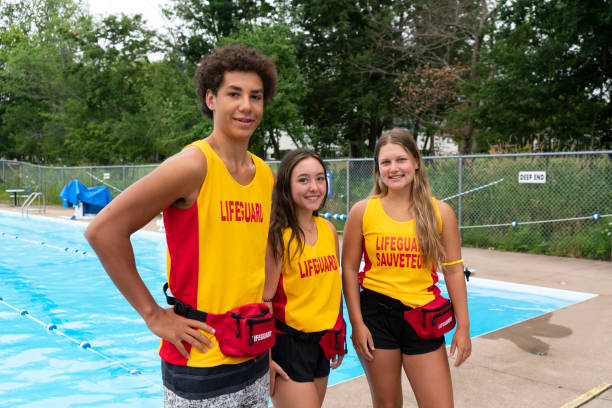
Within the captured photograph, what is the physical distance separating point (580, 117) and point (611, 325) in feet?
36.9

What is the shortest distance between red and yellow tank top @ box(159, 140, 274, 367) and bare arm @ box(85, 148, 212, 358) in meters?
0.04

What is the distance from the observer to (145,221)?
1.80 metres

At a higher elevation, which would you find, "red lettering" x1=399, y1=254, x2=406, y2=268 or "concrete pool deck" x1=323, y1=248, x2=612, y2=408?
"red lettering" x1=399, y1=254, x2=406, y2=268

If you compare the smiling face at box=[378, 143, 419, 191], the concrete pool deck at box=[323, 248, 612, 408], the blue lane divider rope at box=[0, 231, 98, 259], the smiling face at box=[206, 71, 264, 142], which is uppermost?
the smiling face at box=[206, 71, 264, 142]

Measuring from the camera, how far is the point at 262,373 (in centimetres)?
216

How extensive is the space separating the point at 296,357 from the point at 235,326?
0.77 metres

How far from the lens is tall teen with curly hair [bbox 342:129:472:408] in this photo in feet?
9.00

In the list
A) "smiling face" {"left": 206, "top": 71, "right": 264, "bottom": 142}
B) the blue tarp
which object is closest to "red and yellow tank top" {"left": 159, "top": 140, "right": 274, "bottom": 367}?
"smiling face" {"left": 206, "top": 71, "right": 264, "bottom": 142}

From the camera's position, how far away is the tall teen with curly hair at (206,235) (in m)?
1.76

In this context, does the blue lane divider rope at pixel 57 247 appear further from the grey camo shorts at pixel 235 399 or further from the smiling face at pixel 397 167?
the grey camo shorts at pixel 235 399

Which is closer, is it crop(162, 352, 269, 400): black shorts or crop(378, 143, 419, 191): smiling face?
crop(162, 352, 269, 400): black shorts

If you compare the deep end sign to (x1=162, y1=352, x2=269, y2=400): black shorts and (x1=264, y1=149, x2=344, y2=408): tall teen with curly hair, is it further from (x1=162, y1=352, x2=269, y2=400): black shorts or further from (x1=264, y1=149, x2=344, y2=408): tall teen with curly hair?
(x1=162, y1=352, x2=269, y2=400): black shorts

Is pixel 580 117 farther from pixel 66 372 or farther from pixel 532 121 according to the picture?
pixel 66 372

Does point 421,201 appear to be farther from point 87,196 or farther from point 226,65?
point 87,196
